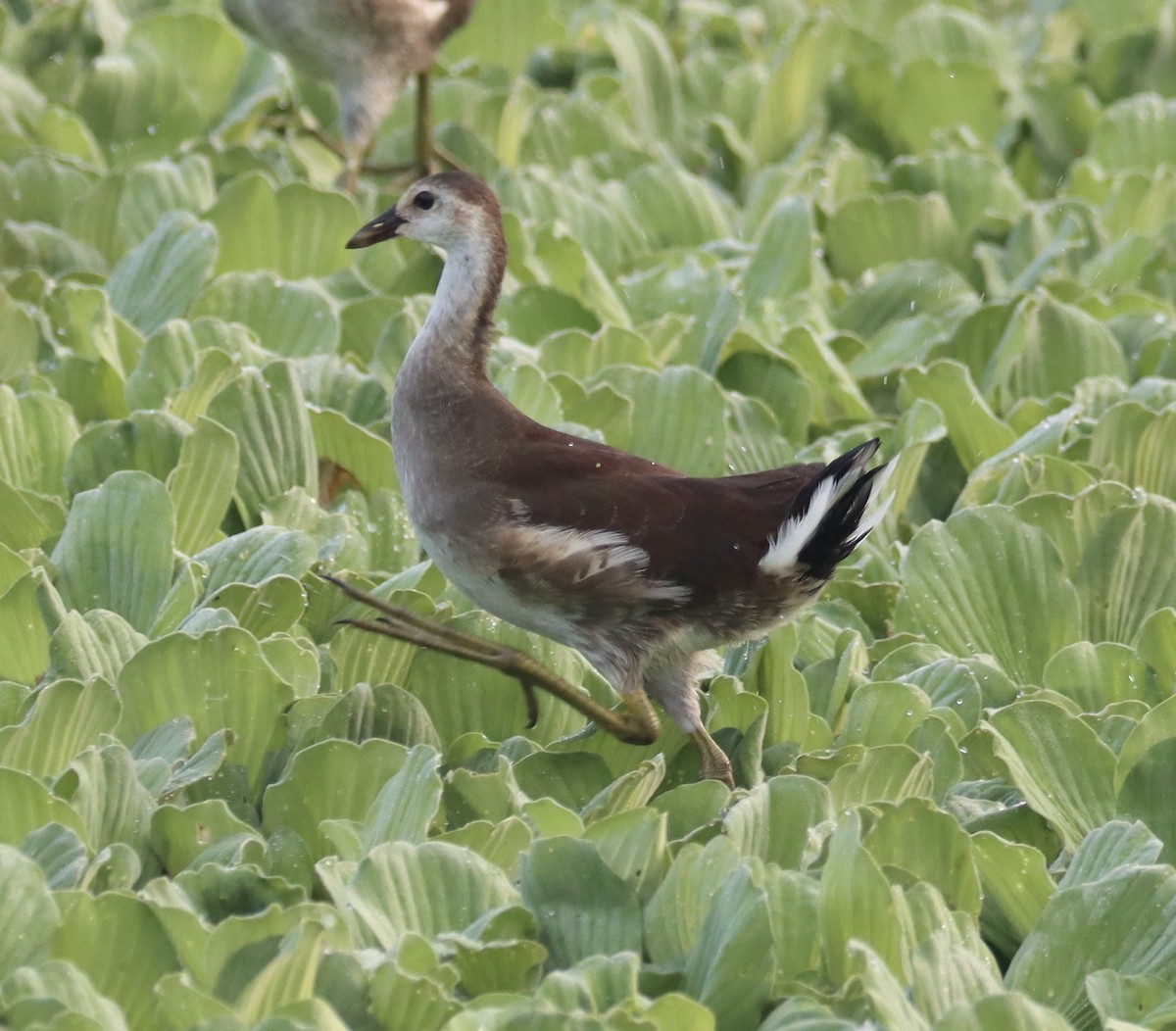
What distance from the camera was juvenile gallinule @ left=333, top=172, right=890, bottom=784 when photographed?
297 centimetres

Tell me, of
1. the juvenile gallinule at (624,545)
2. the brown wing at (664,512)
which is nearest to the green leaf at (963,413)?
the juvenile gallinule at (624,545)

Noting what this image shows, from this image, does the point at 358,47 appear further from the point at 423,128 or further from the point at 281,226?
the point at 281,226

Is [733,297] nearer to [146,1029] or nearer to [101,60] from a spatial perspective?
[101,60]

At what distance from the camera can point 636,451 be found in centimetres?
399

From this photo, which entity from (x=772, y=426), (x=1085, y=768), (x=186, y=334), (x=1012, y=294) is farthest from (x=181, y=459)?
(x=1012, y=294)

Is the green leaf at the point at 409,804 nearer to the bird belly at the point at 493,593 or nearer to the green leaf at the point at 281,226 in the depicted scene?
the bird belly at the point at 493,593

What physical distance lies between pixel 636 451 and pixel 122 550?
3.82 ft

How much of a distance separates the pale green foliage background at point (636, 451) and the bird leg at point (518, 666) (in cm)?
6

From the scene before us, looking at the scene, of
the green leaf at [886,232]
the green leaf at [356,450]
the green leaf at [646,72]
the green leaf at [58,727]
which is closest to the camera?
the green leaf at [58,727]

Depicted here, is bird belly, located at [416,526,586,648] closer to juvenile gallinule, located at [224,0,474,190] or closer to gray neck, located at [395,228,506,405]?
gray neck, located at [395,228,506,405]

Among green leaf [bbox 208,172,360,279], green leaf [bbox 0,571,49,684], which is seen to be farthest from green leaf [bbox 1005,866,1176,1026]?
green leaf [bbox 208,172,360,279]

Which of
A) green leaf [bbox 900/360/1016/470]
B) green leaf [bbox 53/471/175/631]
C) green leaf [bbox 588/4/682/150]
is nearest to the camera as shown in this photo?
green leaf [bbox 53/471/175/631]

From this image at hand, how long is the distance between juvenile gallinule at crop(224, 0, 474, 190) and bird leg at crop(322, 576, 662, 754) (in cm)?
246

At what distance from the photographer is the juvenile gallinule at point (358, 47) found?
17.4 ft
